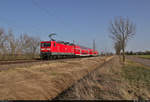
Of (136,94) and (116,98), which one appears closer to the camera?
(116,98)

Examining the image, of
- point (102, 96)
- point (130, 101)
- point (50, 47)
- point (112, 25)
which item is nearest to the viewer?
point (130, 101)

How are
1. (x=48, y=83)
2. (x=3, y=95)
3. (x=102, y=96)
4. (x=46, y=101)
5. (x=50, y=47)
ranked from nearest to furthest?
(x=102, y=96) < (x=3, y=95) < (x=46, y=101) < (x=48, y=83) < (x=50, y=47)

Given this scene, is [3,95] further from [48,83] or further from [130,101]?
[130,101]

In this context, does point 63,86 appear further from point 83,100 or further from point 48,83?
point 83,100

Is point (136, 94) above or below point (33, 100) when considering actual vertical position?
above

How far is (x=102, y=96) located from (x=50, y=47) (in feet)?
51.0

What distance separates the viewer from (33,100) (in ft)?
13.2

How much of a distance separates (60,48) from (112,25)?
34.5 ft

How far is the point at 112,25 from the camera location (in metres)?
20.0

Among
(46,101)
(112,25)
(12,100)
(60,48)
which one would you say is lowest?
(46,101)

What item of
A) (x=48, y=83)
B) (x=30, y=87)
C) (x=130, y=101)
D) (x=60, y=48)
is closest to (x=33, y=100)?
(x=30, y=87)

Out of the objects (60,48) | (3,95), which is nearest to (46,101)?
(3,95)

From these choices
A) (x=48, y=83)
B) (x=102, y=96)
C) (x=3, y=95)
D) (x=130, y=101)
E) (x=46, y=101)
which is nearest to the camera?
(x=130, y=101)

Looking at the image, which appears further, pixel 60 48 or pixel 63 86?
pixel 60 48
